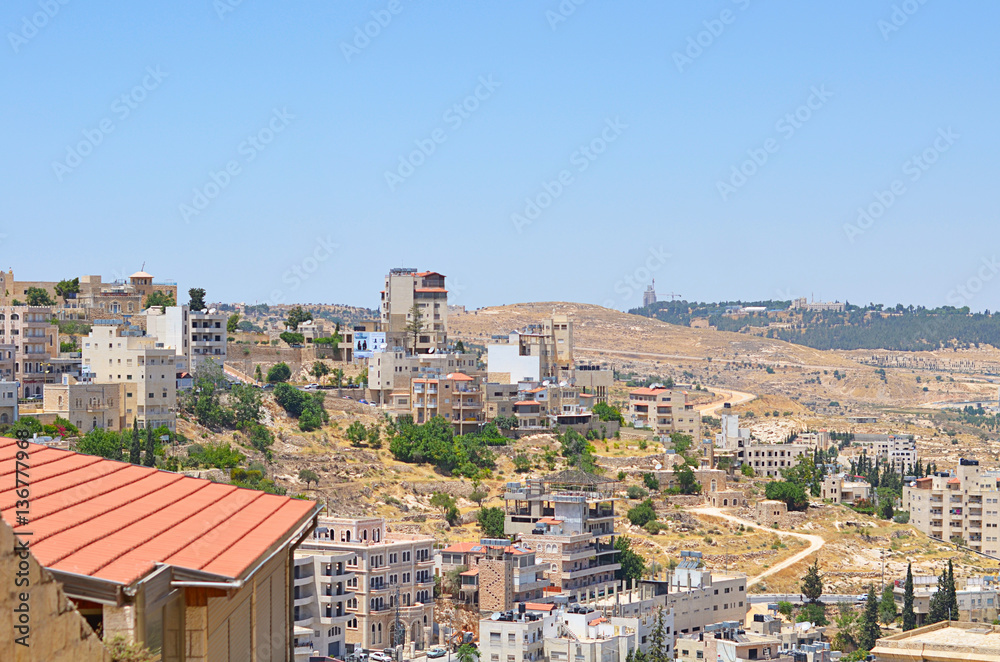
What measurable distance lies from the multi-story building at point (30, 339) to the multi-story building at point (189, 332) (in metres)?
3.95

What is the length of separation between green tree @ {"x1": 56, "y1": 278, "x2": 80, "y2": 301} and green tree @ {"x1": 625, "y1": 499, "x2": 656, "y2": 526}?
25.7 m

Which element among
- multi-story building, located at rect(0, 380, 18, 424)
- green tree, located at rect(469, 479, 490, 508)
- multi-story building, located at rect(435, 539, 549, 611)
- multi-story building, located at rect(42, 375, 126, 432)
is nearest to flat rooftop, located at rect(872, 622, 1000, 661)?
multi-story building, located at rect(435, 539, 549, 611)

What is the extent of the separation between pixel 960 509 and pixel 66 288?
40.4 meters

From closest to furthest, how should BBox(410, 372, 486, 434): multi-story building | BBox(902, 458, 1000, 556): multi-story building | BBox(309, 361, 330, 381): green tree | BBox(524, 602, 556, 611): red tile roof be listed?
BBox(524, 602, 556, 611): red tile roof, BBox(410, 372, 486, 434): multi-story building, BBox(309, 361, 330, 381): green tree, BBox(902, 458, 1000, 556): multi-story building

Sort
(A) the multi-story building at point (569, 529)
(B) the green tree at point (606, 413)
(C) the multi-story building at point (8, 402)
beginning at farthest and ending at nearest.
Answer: (B) the green tree at point (606, 413)
(A) the multi-story building at point (569, 529)
(C) the multi-story building at point (8, 402)

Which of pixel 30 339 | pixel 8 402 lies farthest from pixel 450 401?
pixel 8 402

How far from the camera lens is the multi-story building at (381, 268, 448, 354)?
201 ft

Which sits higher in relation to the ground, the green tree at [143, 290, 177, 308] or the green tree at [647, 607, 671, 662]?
the green tree at [143, 290, 177, 308]

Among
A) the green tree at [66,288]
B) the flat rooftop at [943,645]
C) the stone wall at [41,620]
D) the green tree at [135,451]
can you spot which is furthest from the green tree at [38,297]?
the stone wall at [41,620]

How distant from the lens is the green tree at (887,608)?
45219mm

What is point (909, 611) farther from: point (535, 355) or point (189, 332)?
point (189, 332)

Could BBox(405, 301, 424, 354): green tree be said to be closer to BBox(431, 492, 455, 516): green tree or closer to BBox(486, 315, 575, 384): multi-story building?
BBox(486, 315, 575, 384): multi-story building

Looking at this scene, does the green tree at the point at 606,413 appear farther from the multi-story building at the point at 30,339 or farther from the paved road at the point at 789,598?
the multi-story building at the point at 30,339

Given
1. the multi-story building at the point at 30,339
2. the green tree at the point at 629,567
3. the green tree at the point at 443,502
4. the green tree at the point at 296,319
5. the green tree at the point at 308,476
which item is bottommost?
the green tree at the point at 629,567
